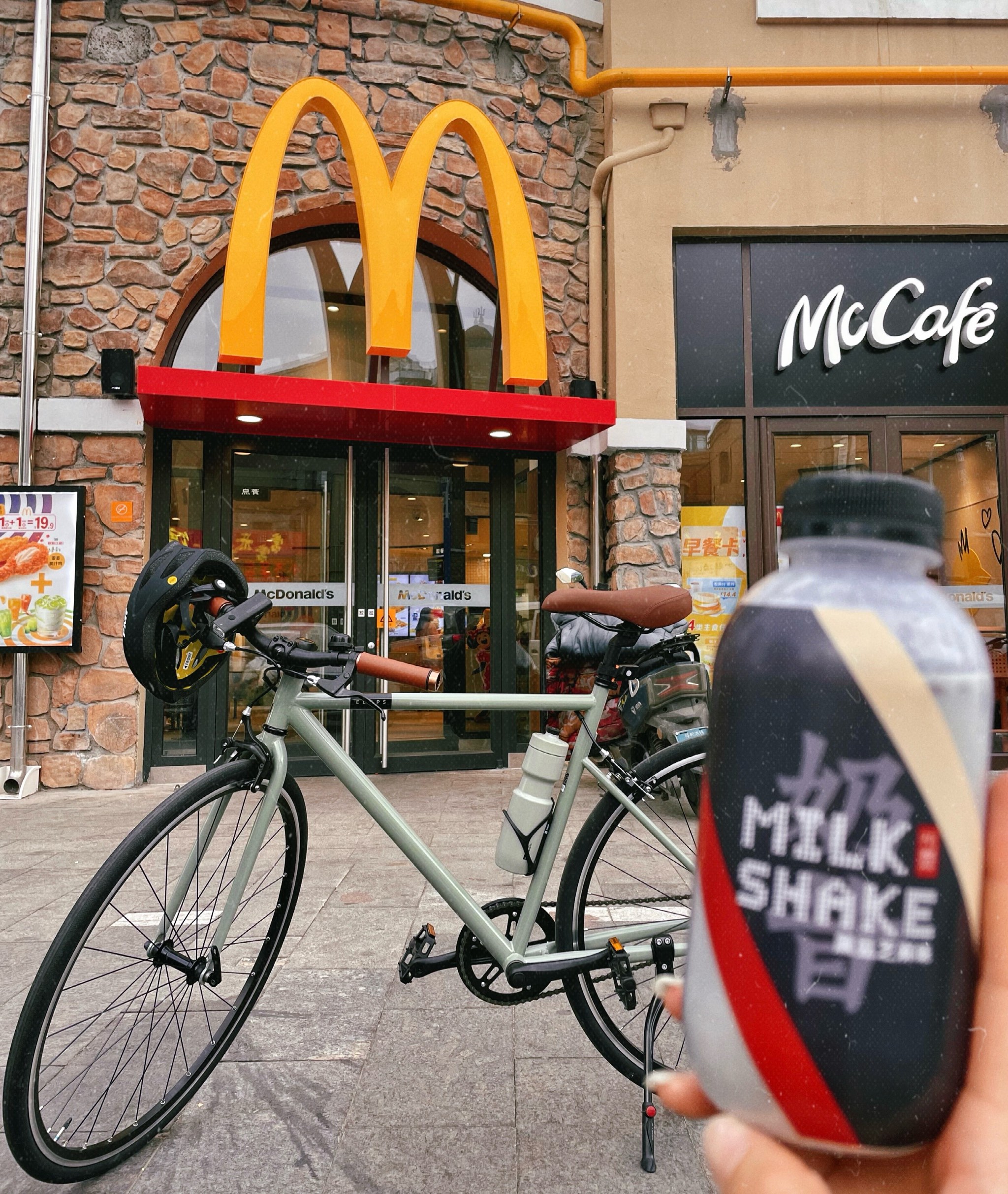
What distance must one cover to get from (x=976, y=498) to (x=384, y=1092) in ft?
21.6

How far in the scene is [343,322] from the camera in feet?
23.0

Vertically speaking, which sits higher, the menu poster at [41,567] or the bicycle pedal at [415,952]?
the menu poster at [41,567]

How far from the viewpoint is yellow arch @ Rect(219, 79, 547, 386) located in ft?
17.8

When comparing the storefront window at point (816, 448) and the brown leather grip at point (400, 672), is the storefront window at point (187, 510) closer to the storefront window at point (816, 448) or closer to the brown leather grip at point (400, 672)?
the storefront window at point (816, 448)

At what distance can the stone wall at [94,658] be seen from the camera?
19.6 ft

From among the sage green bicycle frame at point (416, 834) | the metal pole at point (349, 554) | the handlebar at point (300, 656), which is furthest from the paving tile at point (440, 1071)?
the metal pole at point (349, 554)

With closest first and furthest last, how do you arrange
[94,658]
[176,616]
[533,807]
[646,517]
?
[176,616], [533,807], [94,658], [646,517]

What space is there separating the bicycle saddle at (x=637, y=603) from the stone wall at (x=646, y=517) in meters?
4.28

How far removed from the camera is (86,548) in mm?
6059

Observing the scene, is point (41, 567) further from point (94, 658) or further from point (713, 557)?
point (713, 557)

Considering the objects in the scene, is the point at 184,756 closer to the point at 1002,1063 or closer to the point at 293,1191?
the point at 293,1191

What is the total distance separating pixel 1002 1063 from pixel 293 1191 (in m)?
1.72

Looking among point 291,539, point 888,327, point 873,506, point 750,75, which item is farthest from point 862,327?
point 873,506

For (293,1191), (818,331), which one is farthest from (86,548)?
(818,331)
